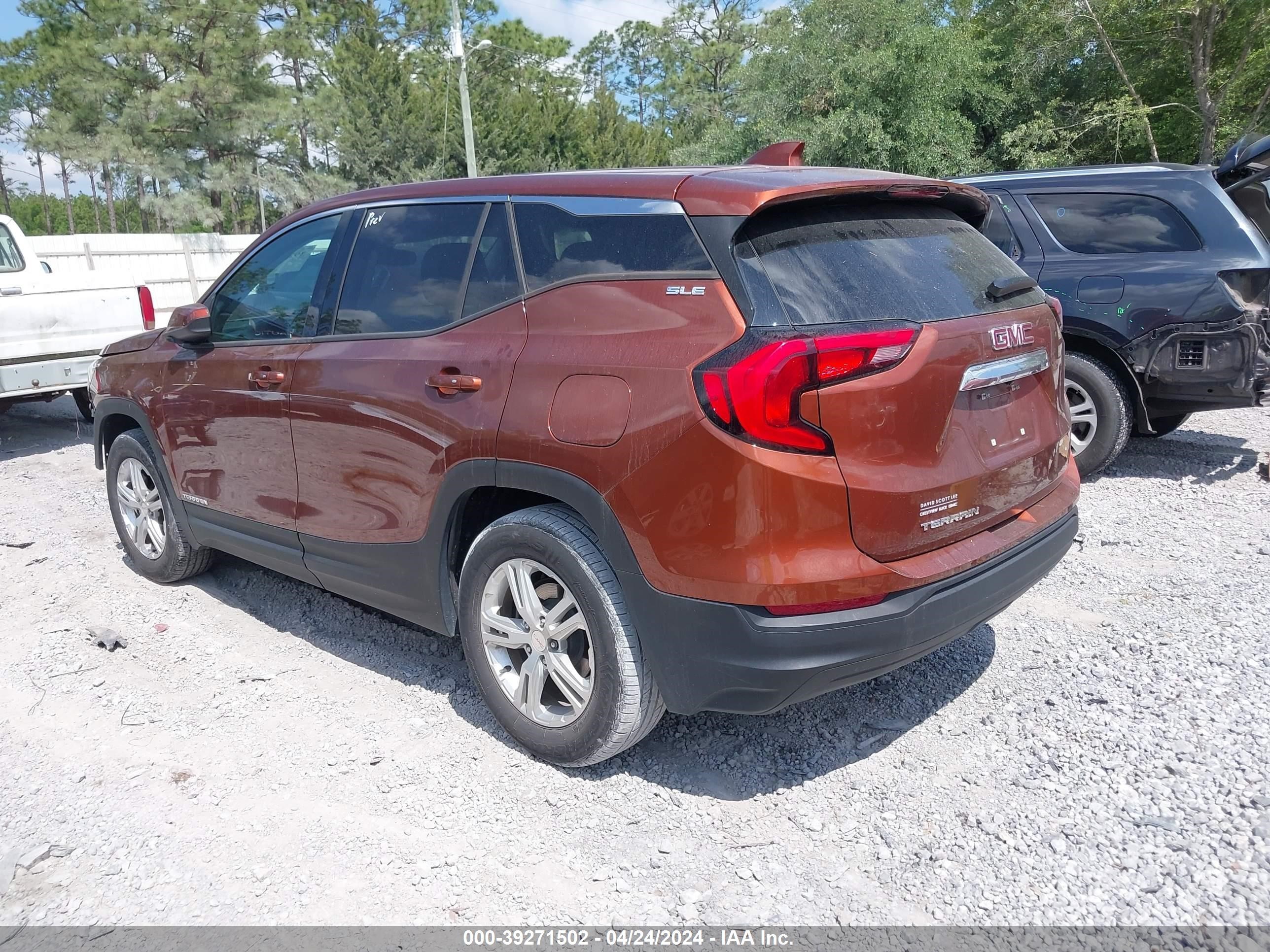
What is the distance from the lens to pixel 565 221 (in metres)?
2.94

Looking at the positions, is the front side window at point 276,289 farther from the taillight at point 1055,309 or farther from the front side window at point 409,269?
the taillight at point 1055,309

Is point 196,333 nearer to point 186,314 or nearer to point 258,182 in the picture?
point 186,314

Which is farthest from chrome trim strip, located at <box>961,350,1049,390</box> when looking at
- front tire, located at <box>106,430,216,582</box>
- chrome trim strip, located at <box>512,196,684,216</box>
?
front tire, located at <box>106,430,216,582</box>

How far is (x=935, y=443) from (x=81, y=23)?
40151mm

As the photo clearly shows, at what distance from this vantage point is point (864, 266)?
2639mm

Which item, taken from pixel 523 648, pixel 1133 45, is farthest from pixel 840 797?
pixel 1133 45

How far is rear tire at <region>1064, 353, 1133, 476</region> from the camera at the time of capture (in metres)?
5.79

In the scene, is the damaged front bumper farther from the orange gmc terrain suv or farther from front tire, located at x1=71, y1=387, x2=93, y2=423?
front tire, located at x1=71, y1=387, x2=93, y2=423

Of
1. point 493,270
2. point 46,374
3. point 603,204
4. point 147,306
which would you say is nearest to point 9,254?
point 46,374

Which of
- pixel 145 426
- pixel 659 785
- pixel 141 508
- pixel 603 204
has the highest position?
pixel 603 204

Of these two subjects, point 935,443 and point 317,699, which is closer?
A: point 935,443

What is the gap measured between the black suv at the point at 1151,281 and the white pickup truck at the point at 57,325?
7099mm

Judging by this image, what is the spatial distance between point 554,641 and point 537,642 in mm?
69

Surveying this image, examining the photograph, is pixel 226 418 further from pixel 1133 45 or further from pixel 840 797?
pixel 1133 45
